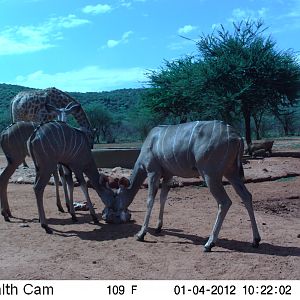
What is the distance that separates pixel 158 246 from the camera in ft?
23.4

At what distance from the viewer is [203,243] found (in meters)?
7.28

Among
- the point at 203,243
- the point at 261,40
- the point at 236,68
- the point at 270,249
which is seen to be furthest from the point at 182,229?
the point at 261,40

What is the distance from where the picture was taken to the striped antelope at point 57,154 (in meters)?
8.34

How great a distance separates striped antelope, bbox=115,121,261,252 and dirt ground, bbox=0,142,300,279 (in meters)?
0.38

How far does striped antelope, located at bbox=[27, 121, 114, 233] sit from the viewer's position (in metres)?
8.34

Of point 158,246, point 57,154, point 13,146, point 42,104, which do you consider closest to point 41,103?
point 42,104

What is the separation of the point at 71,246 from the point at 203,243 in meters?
1.82

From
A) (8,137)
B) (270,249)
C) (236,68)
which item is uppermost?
(236,68)

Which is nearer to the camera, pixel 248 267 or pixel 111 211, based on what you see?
pixel 248 267

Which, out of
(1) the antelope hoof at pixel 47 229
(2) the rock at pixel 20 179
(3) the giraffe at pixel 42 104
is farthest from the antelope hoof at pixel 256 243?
(2) the rock at pixel 20 179

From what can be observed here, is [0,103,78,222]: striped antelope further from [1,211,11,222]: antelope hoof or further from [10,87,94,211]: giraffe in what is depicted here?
[10,87,94,211]: giraffe

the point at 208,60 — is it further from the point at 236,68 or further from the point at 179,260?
the point at 179,260

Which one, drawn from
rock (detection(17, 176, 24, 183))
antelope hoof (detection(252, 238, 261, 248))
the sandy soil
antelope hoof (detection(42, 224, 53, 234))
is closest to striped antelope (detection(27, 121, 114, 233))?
Answer: antelope hoof (detection(42, 224, 53, 234))

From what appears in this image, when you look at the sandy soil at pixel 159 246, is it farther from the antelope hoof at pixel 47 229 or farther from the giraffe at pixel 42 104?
the giraffe at pixel 42 104
